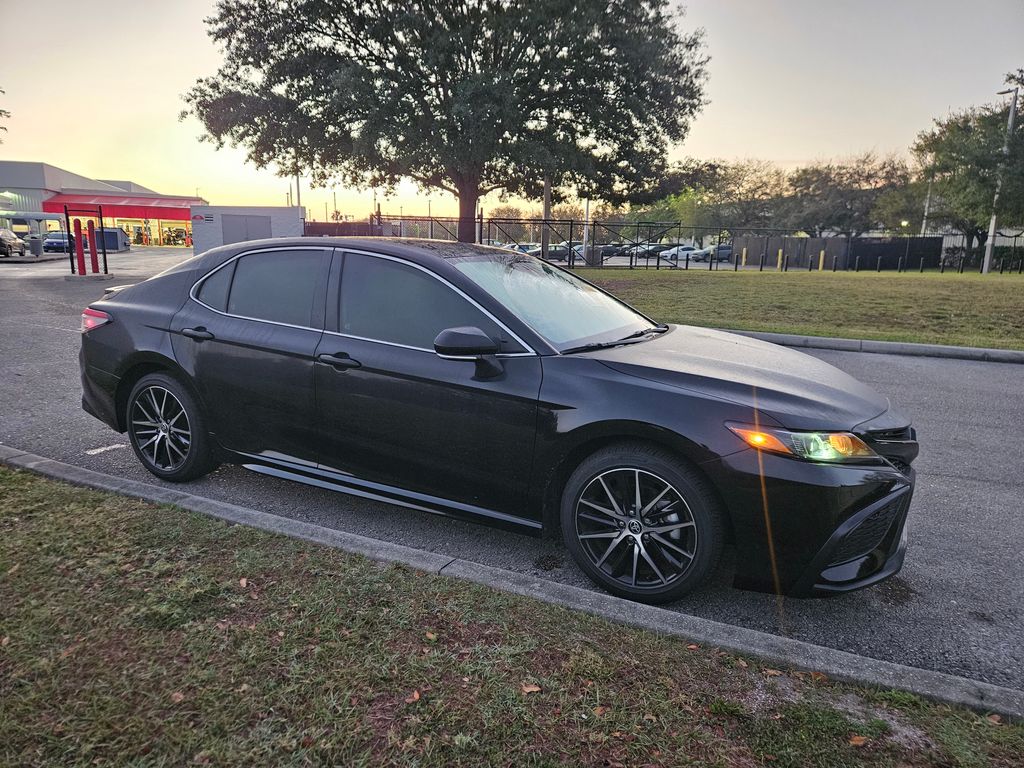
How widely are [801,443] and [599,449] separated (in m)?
0.86

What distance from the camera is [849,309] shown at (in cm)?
1457

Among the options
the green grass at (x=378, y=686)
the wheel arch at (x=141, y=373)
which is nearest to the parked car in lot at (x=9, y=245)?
the wheel arch at (x=141, y=373)

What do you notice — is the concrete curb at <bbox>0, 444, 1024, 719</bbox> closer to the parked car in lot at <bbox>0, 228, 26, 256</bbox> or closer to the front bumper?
the front bumper

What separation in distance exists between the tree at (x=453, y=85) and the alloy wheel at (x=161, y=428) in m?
15.9

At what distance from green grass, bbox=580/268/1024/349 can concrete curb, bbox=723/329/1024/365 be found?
0.56 meters

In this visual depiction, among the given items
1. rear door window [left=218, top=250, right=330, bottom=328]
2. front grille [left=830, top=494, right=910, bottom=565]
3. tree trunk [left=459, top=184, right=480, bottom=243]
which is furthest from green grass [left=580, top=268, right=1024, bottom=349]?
rear door window [left=218, top=250, right=330, bottom=328]

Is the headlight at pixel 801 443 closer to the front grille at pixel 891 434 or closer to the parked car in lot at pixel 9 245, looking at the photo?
the front grille at pixel 891 434

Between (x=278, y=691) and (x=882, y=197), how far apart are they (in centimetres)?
7097

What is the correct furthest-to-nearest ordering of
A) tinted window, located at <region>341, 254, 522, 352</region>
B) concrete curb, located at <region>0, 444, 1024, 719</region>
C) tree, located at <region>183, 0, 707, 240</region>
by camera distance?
tree, located at <region>183, 0, 707, 240</region>, tinted window, located at <region>341, 254, 522, 352</region>, concrete curb, located at <region>0, 444, 1024, 719</region>

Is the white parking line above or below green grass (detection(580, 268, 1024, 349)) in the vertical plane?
below

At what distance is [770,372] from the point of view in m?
3.42

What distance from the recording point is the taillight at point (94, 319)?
4.54 meters

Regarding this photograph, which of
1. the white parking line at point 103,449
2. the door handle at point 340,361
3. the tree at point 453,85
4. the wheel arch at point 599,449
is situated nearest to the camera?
the wheel arch at point 599,449

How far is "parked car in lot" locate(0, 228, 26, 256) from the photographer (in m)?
32.8
